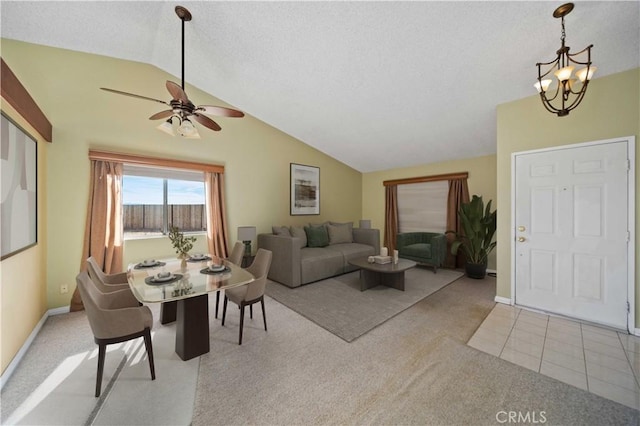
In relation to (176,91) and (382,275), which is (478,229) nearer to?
(382,275)

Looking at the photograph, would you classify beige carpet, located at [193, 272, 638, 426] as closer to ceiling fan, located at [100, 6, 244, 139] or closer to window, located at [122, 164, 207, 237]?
ceiling fan, located at [100, 6, 244, 139]

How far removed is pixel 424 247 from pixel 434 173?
1.74 m

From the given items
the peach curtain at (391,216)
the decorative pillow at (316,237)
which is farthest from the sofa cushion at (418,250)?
the decorative pillow at (316,237)

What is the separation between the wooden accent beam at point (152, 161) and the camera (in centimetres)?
322

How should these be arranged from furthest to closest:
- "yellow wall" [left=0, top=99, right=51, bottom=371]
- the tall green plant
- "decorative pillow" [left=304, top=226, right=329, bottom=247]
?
"decorative pillow" [left=304, top=226, right=329, bottom=247] < the tall green plant < "yellow wall" [left=0, top=99, right=51, bottom=371]

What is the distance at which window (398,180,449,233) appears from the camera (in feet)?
17.4

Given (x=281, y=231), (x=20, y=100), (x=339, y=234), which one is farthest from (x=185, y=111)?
(x=339, y=234)

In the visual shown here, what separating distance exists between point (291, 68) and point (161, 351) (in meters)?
3.49

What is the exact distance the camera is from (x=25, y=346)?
2213 millimetres

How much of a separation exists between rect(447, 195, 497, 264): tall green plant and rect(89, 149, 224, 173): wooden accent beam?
4.48m

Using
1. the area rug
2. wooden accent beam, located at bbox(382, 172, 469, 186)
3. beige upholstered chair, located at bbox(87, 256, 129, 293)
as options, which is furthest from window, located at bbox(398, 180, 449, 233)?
beige upholstered chair, located at bbox(87, 256, 129, 293)

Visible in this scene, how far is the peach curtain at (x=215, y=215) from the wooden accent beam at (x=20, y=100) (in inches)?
75.0

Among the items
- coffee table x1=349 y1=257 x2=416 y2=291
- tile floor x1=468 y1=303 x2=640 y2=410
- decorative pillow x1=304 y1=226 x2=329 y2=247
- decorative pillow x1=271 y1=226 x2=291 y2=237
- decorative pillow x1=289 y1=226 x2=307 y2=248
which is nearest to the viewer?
tile floor x1=468 y1=303 x2=640 y2=410

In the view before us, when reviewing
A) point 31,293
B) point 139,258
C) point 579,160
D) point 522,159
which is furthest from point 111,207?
point 579,160
